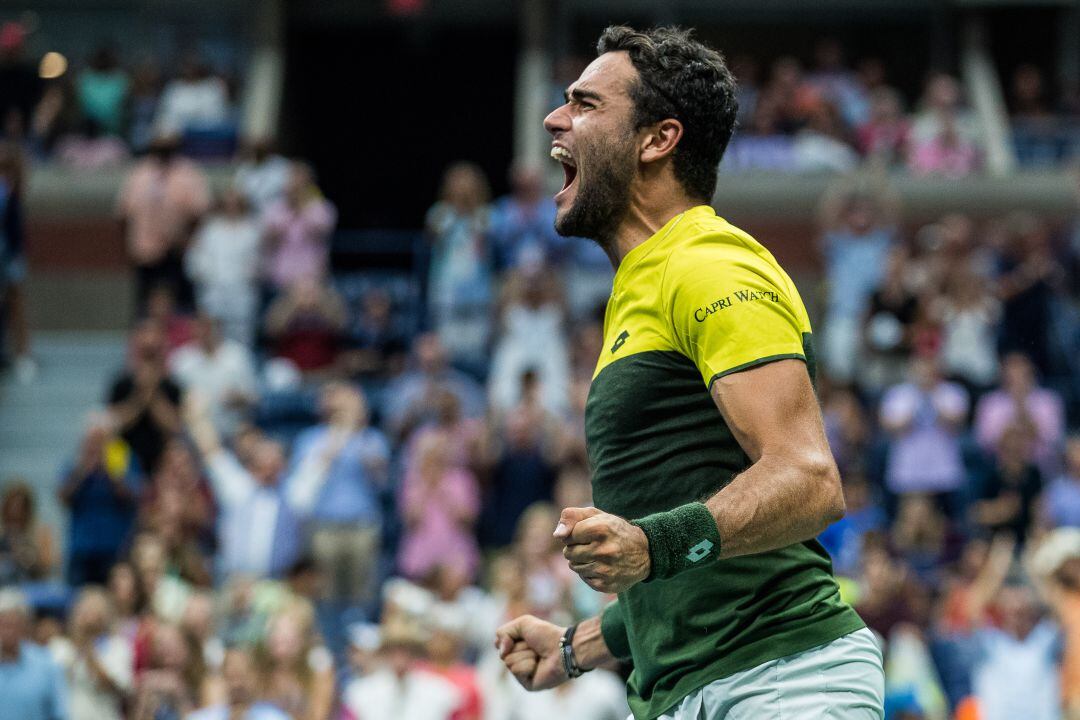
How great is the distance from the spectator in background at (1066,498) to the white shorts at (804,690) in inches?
339

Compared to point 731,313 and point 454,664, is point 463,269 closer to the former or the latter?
point 454,664

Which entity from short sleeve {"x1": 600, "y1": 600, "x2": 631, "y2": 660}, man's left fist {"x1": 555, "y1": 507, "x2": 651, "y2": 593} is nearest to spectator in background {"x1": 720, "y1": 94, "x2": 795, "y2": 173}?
short sleeve {"x1": 600, "y1": 600, "x2": 631, "y2": 660}

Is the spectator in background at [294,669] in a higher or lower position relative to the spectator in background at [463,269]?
lower

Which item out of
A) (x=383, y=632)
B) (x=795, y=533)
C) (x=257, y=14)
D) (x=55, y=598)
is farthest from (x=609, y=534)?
(x=257, y=14)

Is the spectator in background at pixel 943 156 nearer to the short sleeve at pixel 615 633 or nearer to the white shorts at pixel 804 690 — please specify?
the short sleeve at pixel 615 633

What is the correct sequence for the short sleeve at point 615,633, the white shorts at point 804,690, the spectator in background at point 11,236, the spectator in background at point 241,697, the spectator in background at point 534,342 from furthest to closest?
the spectator in background at point 11,236 → the spectator in background at point 534,342 → the spectator in background at point 241,697 → the short sleeve at point 615,633 → the white shorts at point 804,690

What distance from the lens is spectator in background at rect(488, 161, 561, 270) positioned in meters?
13.7

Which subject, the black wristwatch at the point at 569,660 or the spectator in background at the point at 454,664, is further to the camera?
the spectator in background at the point at 454,664

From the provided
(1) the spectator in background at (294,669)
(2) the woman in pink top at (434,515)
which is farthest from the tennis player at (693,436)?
(2) the woman in pink top at (434,515)

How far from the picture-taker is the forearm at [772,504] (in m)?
2.96

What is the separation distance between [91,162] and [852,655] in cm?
1672

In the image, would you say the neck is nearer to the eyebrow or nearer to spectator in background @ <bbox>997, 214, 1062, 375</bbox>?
the eyebrow

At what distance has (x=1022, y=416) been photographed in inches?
480

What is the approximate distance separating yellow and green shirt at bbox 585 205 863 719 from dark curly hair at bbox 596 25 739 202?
6.5 inches
